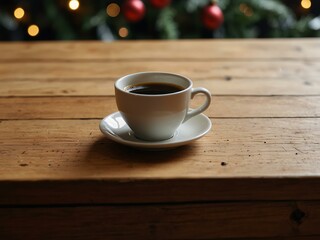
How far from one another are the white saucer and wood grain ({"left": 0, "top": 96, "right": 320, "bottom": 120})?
0.27 ft

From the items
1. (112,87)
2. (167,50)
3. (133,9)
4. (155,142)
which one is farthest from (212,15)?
(155,142)

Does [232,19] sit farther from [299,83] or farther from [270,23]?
[299,83]

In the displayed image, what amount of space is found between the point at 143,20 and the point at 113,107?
122cm

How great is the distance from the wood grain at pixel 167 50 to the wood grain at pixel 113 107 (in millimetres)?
310

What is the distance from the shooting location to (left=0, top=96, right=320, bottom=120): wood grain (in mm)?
850

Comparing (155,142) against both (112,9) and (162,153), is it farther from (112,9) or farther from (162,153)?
(112,9)

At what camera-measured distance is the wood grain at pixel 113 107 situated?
85 cm

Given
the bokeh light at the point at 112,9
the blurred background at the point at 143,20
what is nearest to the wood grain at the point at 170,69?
the blurred background at the point at 143,20

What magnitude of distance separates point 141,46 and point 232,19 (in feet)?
2.45

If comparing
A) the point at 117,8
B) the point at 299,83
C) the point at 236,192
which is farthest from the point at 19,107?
the point at 117,8

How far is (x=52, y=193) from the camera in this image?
0.62 metres

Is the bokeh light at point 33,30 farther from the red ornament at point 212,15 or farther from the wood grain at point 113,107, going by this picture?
the wood grain at point 113,107

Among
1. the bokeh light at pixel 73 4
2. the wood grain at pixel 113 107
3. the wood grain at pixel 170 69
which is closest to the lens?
the wood grain at pixel 113 107

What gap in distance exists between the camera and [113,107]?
883mm
